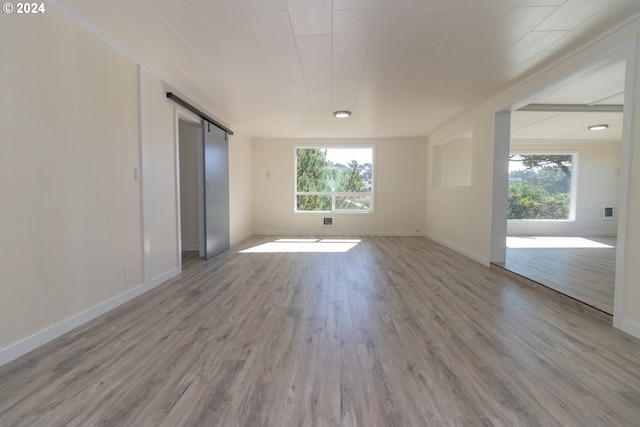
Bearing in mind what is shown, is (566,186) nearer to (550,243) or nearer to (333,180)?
(550,243)

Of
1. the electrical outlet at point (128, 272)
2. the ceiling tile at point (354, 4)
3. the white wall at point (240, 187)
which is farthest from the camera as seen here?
the white wall at point (240, 187)

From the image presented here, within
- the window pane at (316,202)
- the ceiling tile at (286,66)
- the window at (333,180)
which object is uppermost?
the ceiling tile at (286,66)

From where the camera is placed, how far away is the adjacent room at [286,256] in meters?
1.46

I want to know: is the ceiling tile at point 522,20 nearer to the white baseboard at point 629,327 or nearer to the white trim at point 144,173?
the white baseboard at point 629,327

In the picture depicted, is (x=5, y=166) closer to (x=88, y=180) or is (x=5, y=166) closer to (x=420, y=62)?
(x=88, y=180)

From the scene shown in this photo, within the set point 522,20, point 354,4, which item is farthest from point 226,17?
point 522,20

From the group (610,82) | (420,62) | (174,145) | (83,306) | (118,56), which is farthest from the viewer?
(174,145)

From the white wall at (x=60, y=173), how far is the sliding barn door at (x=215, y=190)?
5.28 feet

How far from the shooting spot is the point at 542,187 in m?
6.99

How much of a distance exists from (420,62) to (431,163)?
3.99 metres

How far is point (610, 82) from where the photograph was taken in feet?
10.9

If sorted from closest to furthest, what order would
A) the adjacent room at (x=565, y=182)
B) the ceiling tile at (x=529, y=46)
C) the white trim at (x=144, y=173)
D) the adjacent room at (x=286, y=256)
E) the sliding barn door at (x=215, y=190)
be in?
1. the adjacent room at (x=286, y=256)
2. the ceiling tile at (x=529, y=46)
3. the white trim at (x=144, y=173)
4. the adjacent room at (x=565, y=182)
5. the sliding barn door at (x=215, y=190)

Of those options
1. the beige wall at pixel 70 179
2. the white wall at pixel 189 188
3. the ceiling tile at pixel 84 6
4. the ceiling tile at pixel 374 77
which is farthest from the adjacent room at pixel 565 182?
the white wall at pixel 189 188

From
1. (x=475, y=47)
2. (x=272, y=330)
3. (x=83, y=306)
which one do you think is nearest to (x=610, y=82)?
(x=475, y=47)
